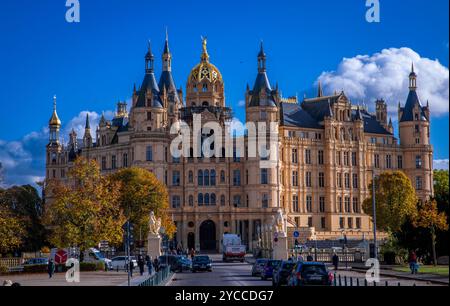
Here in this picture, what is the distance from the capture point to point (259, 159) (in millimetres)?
125188

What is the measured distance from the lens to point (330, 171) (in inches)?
5300

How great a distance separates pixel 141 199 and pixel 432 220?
4538 centimetres

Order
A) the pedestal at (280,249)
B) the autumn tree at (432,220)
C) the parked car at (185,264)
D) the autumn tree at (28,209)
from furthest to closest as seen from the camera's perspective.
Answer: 1. the autumn tree at (28,209)
2. the pedestal at (280,249)
3. the parked car at (185,264)
4. the autumn tree at (432,220)

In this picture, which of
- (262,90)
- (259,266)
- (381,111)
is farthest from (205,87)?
(259,266)

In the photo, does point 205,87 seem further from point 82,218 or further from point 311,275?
point 311,275

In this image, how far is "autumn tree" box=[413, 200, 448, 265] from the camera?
63562 millimetres

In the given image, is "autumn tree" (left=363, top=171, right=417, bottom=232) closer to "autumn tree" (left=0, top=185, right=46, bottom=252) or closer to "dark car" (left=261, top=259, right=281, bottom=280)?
"autumn tree" (left=0, top=185, right=46, bottom=252)

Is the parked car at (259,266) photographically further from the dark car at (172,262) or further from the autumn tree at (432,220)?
the autumn tree at (432,220)

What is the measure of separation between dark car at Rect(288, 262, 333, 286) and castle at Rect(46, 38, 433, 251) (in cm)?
7693

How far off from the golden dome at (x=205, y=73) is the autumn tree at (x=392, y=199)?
110 ft

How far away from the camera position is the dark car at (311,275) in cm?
3731

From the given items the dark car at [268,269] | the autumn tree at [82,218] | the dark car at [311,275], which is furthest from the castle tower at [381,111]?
the dark car at [311,275]
